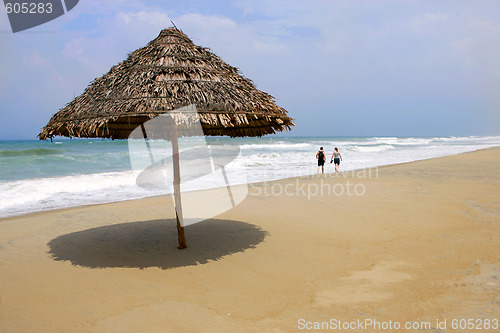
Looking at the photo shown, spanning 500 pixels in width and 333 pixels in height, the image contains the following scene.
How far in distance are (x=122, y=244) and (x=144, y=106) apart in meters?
2.44

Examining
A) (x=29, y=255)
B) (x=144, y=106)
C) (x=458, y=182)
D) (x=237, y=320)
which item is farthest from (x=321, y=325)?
(x=458, y=182)

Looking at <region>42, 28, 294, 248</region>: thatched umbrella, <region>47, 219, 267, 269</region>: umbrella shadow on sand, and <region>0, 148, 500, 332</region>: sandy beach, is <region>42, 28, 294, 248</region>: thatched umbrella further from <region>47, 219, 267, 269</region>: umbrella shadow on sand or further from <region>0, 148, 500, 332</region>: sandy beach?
<region>0, 148, 500, 332</region>: sandy beach

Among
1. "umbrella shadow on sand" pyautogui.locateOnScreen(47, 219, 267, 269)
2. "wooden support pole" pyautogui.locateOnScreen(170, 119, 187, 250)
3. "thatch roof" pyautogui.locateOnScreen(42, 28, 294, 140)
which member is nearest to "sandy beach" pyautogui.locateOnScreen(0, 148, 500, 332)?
"umbrella shadow on sand" pyautogui.locateOnScreen(47, 219, 267, 269)

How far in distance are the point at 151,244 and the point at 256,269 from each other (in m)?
1.91

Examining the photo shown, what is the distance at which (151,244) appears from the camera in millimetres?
5184

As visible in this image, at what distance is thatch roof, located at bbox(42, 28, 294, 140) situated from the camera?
4.12 m

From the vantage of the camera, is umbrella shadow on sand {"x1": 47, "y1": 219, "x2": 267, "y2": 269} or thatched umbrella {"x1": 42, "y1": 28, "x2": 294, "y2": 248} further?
umbrella shadow on sand {"x1": 47, "y1": 219, "x2": 267, "y2": 269}

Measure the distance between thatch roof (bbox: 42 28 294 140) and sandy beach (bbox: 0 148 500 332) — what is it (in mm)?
1818

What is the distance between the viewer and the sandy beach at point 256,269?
312cm

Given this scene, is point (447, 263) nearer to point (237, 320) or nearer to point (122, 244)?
point (237, 320)

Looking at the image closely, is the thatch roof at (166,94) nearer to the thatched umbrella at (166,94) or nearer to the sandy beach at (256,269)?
the thatched umbrella at (166,94)

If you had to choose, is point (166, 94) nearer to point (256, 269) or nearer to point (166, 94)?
point (166, 94)

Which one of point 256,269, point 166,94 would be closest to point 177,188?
point 166,94

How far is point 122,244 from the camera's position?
5.24 metres
